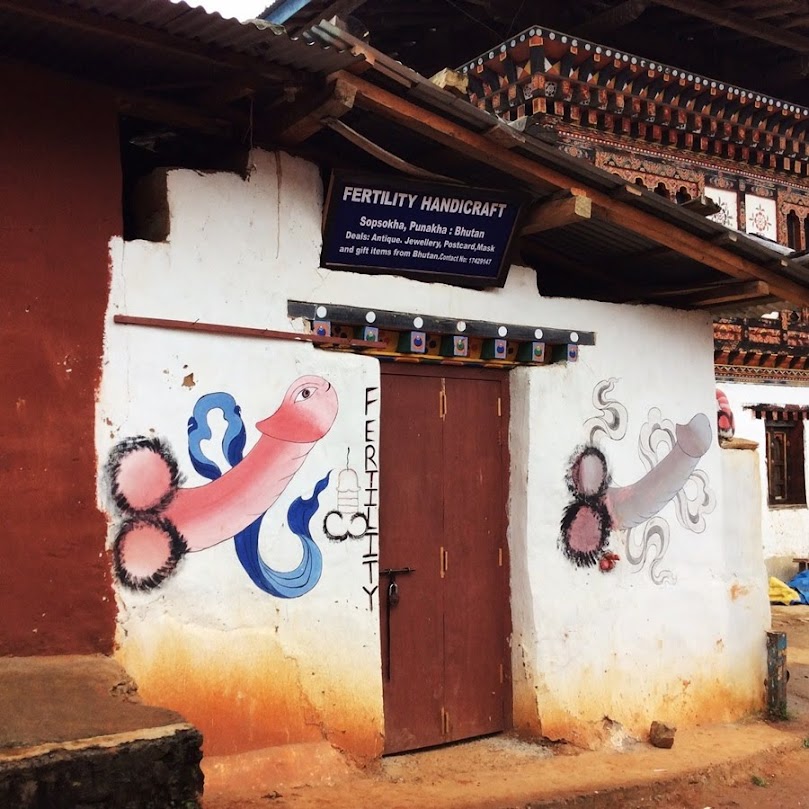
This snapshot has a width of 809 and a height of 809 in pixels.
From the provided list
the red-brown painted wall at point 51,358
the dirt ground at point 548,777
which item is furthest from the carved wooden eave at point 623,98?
the dirt ground at point 548,777

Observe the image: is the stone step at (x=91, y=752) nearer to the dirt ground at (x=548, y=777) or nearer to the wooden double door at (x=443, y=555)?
the dirt ground at (x=548, y=777)

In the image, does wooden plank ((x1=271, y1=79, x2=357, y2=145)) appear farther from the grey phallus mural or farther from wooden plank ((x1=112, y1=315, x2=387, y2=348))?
the grey phallus mural

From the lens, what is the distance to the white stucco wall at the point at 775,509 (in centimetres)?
1343

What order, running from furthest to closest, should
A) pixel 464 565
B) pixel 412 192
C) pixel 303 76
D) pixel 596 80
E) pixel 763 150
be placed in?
1. pixel 763 150
2. pixel 596 80
3. pixel 464 565
4. pixel 412 192
5. pixel 303 76

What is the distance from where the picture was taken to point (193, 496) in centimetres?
501

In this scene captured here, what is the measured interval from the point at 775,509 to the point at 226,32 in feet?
39.3

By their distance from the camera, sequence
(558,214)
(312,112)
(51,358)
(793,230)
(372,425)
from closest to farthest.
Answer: (51,358) < (312,112) < (372,425) < (558,214) < (793,230)

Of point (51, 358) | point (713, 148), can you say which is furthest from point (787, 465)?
point (51, 358)

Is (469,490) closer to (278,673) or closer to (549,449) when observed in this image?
(549,449)

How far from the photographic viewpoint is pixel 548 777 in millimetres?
5809

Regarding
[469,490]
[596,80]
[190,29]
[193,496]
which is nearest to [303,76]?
[190,29]

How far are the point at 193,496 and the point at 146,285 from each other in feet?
3.63

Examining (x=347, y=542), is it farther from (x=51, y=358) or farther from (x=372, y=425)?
(x=51, y=358)

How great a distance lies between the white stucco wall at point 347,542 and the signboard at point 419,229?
0.41ft
